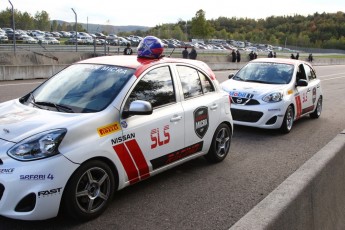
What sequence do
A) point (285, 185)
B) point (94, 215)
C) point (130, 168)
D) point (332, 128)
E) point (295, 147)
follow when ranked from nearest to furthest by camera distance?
point (285, 185)
point (94, 215)
point (130, 168)
point (295, 147)
point (332, 128)

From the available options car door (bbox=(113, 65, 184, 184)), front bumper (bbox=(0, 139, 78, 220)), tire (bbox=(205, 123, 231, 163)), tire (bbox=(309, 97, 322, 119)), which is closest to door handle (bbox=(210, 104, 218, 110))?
tire (bbox=(205, 123, 231, 163))

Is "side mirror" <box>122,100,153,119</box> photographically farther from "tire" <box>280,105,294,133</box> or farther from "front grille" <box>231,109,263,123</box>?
"tire" <box>280,105,294,133</box>

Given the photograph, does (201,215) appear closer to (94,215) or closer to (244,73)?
(94,215)

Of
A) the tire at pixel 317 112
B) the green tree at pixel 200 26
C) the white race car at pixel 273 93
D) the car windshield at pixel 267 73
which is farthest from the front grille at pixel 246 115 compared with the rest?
the green tree at pixel 200 26

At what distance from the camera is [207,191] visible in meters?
5.24

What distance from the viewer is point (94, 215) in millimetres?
→ 4211

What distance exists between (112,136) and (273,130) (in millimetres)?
5763

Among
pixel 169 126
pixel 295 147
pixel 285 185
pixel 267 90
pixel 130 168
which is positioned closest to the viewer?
pixel 285 185

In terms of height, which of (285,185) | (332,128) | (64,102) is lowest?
(332,128)

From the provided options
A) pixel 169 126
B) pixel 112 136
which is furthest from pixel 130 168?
pixel 169 126

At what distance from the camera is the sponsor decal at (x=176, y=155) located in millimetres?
4997

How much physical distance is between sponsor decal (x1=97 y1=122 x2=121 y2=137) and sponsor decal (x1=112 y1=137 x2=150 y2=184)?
108 mm

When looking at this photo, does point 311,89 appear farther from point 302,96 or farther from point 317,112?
point 317,112

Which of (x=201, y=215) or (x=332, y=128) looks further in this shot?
(x=332, y=128)
